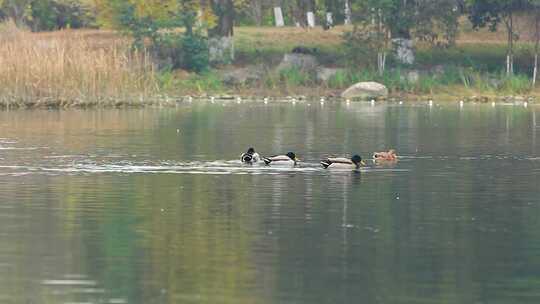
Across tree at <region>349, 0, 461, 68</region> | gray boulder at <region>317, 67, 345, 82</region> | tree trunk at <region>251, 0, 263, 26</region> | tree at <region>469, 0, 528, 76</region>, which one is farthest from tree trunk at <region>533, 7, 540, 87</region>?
tree trunk at <region>251, 0, 263, 26</region>

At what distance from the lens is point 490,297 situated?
16562mm

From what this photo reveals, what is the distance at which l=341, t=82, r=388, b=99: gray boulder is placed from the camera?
251 ft

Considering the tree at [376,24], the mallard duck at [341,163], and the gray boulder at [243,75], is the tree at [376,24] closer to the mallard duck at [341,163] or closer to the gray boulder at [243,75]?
the gray boulder at [243,75]

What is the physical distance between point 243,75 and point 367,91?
766 centimetres

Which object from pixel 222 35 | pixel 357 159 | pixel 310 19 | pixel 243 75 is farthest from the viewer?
pixel 310 19

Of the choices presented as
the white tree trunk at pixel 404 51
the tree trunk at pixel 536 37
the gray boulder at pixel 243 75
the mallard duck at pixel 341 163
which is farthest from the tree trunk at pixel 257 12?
the mallard duck at pixel 341 163

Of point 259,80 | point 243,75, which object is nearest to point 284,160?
point 259,80

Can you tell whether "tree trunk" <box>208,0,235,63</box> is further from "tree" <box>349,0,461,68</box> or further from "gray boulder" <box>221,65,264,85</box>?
"tree" <box>349,0,461,68</box>

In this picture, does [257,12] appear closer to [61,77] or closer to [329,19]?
[329,19]

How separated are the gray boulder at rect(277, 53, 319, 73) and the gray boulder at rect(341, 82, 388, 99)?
4.88 meters

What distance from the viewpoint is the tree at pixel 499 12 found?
78419mm

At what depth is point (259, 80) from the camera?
8044cm

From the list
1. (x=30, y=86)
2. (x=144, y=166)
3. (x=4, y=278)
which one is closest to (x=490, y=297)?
(x=4, y=278)

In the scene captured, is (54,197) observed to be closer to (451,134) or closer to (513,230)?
(513,230)
